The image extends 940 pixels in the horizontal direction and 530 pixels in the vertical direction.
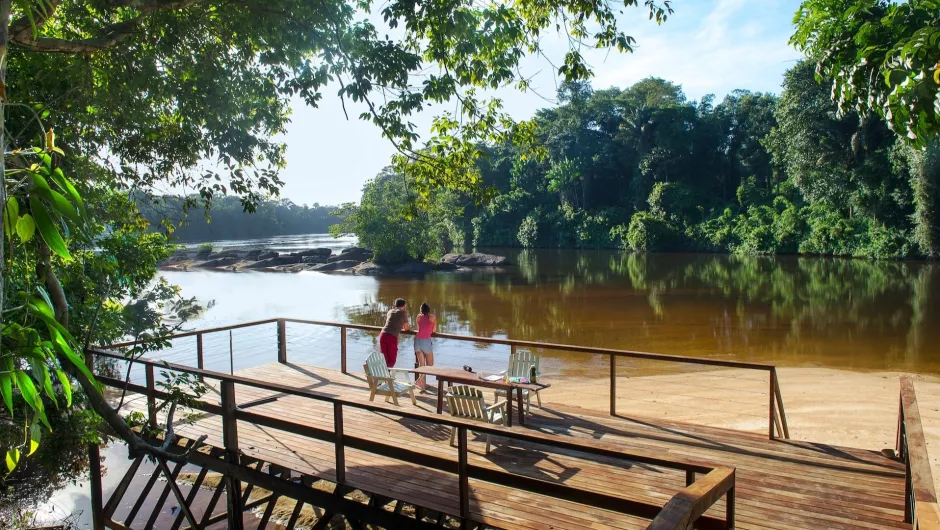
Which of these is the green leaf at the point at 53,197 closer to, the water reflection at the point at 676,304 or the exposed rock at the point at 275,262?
the water reflection at the point at 676,304

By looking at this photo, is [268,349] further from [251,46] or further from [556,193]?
[556,193]

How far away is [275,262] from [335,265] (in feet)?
22.7

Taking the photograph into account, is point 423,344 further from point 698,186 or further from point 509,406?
point 698,186

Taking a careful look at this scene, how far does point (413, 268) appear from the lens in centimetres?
4734

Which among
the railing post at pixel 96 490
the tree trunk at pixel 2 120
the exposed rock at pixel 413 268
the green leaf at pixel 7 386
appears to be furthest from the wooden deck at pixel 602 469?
the exposed rock at pixel 413 268

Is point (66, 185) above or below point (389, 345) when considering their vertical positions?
above

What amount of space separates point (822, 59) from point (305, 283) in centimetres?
3870

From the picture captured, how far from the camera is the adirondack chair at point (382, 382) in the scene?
849 cm

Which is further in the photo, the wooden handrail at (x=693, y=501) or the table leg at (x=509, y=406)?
the table leg at (x=509, y=406)

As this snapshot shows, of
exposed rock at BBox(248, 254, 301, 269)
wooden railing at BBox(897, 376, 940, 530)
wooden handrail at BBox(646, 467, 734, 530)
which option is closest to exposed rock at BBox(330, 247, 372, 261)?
exposed rock at BBox(248, 254, 301, 269)

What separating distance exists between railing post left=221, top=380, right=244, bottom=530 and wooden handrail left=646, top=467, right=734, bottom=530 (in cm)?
453

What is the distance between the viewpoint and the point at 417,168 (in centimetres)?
845

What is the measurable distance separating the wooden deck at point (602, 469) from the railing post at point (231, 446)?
0.27 metres

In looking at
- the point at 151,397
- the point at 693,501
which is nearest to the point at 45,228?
the point at 693,501
